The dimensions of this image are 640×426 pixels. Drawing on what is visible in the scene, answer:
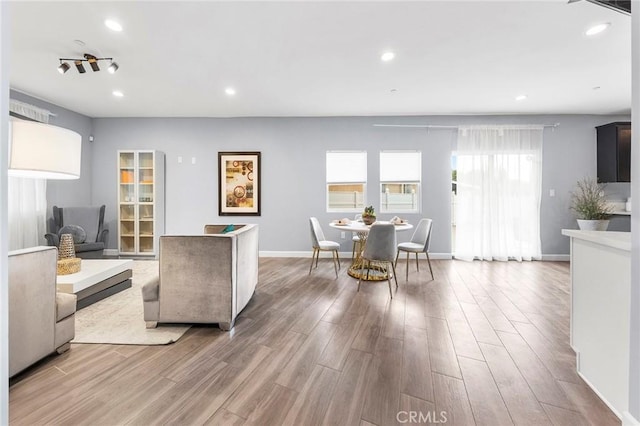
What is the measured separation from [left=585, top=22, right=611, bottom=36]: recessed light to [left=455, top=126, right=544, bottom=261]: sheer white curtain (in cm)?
252

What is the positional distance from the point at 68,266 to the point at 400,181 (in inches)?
195

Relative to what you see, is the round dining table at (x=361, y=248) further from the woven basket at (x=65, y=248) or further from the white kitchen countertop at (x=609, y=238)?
the woven basket at (x=65, y=248)

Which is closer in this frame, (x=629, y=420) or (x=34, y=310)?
(x=629, y=420)

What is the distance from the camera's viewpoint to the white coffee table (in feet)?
8.63

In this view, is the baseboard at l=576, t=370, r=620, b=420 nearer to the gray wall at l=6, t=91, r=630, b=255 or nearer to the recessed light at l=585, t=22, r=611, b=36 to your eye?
the recessed light at l=585, t=22, r=611, b=36

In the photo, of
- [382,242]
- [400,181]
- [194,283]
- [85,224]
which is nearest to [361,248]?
[382,242]

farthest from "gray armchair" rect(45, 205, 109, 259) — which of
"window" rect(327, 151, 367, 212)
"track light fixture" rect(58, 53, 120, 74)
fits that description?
"window" rect(327, 151, 367, 212)

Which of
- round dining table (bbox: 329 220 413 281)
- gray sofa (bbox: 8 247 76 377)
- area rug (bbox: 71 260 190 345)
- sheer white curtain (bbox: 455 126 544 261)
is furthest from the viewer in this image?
sheer white curtain (bbox: 455 126 544 261)

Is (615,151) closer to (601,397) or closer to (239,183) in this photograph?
(601,397)

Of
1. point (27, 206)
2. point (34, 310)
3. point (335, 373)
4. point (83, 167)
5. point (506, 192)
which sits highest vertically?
point (83, 167)

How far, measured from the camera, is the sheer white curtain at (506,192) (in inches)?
200

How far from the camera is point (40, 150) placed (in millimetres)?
1749

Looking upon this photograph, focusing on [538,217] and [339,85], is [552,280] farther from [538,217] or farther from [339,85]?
[339,85]

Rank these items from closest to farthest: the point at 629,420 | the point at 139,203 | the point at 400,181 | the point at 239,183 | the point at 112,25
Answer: the point at 629,420
the point at 112,25
the point at 139,203
the point at 400,181
the point at 239,183
